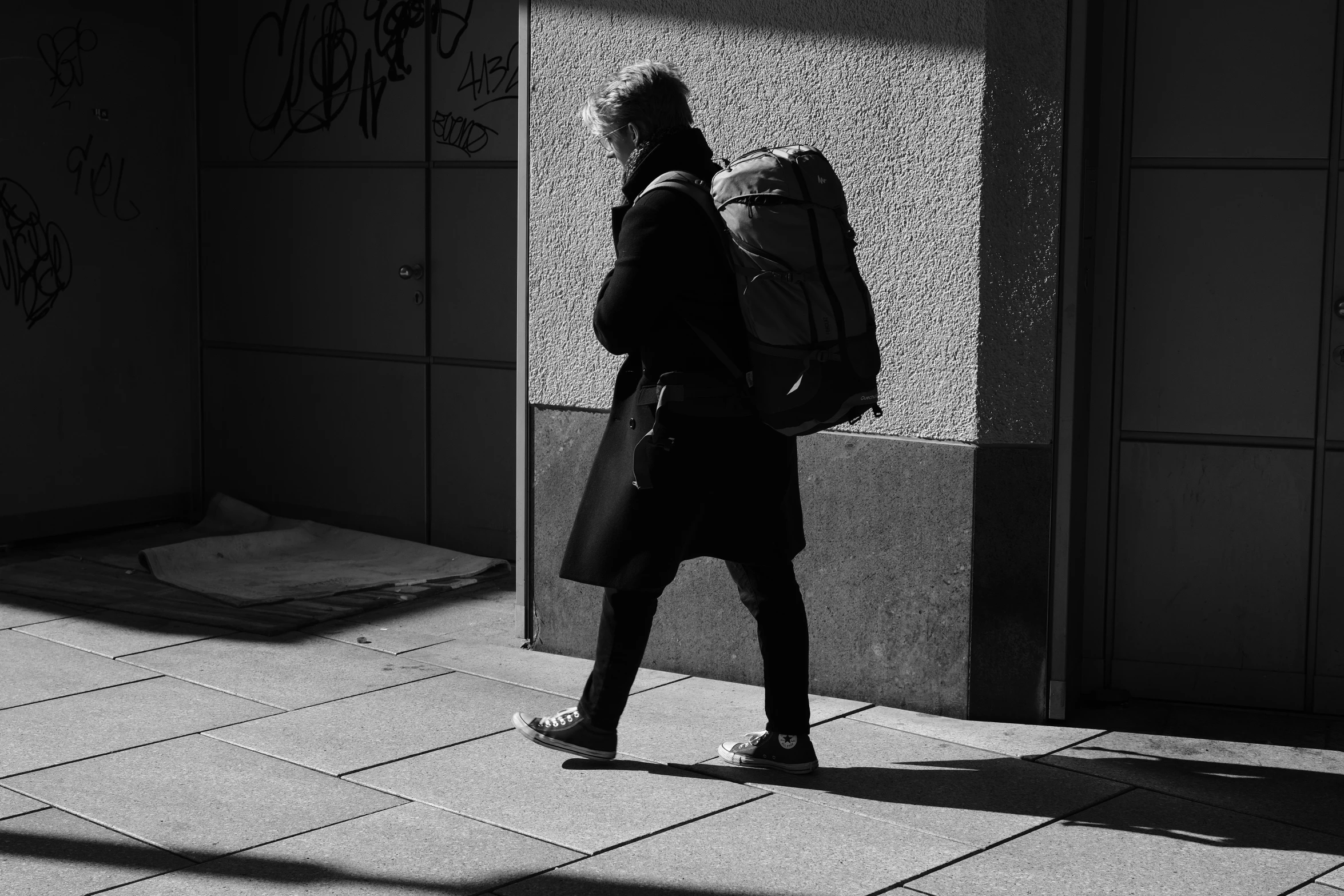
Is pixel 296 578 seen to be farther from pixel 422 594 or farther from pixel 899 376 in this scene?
pixel 899 376

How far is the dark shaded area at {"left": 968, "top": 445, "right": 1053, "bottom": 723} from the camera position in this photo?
4.84 metres

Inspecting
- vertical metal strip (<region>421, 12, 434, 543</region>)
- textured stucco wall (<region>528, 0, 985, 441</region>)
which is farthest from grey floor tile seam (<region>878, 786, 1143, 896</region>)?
vertical metal strip (<region>421, 12, 434, 543</region>)

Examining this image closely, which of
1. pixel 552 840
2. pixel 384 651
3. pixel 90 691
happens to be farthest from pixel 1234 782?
pixel 90 691

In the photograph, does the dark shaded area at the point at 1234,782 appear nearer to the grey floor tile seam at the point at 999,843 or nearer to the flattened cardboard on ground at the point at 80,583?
the grey floor tile seam at the point at 999,843

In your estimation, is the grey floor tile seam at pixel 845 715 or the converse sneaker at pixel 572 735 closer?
the converse sneaker at pixel 572 735

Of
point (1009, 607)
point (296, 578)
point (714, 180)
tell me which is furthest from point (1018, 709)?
point (296, 578)

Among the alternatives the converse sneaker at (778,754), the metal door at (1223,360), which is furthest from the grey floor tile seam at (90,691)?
the metal door at (1223,360)

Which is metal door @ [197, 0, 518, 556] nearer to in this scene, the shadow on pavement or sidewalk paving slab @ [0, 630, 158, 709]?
sidewalk paving slab @ [0, 630, 158, 709]

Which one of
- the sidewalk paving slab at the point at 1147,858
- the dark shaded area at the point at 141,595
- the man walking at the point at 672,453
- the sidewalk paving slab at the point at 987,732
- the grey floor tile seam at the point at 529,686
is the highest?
the man walking at the point at 672,453

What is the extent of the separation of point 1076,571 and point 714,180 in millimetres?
1850

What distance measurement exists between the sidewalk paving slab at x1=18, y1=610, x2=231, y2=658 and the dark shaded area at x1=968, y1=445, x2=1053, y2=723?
2.79 metres

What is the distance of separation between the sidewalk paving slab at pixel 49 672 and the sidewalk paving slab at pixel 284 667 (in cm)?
12

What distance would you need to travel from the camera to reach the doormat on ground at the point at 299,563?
662 centimetres

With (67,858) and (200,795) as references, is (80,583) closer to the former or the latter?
(200,795)
